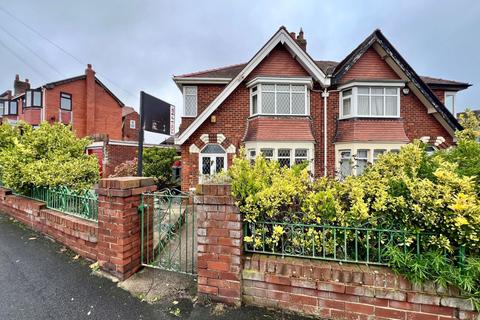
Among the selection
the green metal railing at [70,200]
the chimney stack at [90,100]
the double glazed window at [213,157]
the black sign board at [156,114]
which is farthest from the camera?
A: the chimney stack at [90,100]

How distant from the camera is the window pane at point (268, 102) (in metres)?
10.4

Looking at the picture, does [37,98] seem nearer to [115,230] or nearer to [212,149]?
[212,149]

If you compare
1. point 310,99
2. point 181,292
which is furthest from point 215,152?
point 181,292

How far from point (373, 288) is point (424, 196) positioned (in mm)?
1038

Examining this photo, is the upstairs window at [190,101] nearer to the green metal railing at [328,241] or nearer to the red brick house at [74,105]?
the green metal railing at [328,241]

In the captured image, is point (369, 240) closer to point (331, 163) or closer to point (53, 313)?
point (53, 313)

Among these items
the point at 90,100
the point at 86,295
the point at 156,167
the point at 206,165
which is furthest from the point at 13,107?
the point at 86,295

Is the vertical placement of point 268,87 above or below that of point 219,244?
above

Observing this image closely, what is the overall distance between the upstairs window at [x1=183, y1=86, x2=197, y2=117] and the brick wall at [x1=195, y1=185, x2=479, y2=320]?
9.89 m

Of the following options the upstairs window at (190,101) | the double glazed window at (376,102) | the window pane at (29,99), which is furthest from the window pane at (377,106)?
the window pane at (29,99)

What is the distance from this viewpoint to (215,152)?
1069cm

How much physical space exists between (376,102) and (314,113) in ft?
9.32

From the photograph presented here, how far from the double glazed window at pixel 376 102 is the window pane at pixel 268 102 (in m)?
3.63

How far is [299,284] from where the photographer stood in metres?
2.46
